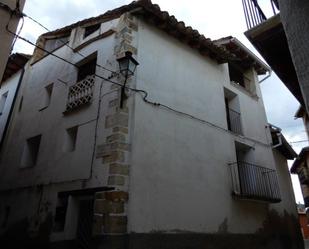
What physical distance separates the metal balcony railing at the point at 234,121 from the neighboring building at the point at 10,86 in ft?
26.4

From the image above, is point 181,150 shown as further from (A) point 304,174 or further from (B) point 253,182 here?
(A) point 304,174

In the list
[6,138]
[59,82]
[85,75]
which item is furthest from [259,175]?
[6,138]

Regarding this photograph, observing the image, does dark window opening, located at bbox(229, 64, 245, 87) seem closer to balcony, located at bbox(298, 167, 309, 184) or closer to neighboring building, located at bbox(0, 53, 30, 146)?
neighboring building, located at bbox(0, 53, 30, 146)

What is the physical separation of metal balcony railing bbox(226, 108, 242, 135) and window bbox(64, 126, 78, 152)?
4.99 meters

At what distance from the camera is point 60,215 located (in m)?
6.70

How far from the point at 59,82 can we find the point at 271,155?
7826 mm

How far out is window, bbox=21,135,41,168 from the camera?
8992 millimetres

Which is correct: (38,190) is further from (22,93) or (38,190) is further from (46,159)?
(22,93)

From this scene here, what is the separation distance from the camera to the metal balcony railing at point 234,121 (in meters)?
9.59

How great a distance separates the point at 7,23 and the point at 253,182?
750 centimetres

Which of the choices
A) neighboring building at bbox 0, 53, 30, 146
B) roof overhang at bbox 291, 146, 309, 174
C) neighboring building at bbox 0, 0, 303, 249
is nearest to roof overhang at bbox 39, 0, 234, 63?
neighboring building at bbox 0, 0, 303, 249

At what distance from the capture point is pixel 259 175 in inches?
357

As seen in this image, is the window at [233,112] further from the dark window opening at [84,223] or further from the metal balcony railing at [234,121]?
the dark window opening at [84,223]

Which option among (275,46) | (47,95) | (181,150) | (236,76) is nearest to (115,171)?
(181,150)
